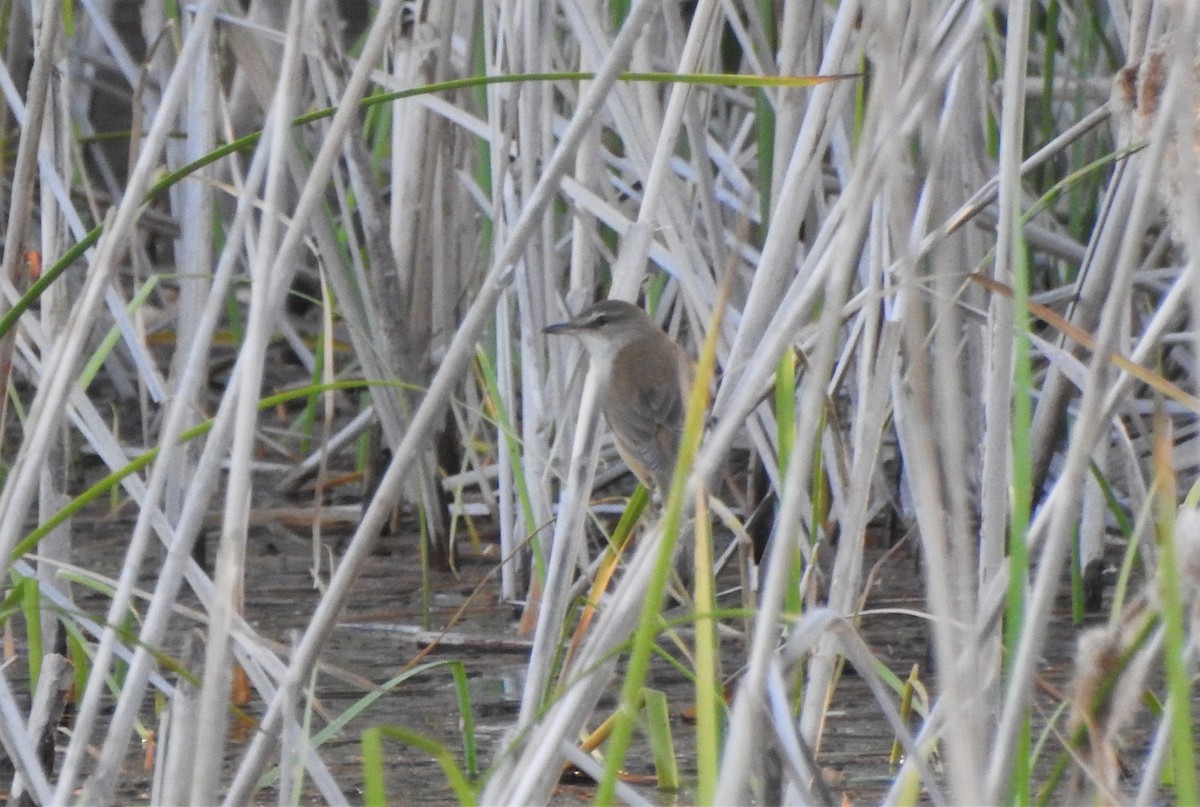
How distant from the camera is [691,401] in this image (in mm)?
1449

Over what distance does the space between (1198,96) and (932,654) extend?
1.46 metres

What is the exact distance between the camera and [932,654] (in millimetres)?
3047

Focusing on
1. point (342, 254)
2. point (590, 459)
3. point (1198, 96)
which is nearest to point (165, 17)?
point (342, 254)

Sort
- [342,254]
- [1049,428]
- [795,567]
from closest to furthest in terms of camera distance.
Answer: [795,567] < [1049,428] < [342,254]

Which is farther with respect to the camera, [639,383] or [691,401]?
[639,383]

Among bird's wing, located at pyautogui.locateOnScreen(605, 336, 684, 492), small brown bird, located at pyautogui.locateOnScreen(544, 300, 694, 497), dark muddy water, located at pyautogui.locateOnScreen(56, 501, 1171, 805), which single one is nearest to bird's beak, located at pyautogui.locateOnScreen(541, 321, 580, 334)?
small brown bird, located at pyautogui.locateOnScreen(544, 300, 694, 497)

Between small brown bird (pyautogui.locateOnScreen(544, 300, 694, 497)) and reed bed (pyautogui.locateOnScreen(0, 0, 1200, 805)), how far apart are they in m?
0.18

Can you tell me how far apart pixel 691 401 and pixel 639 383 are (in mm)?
2454

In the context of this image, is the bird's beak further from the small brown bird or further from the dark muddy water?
the dark muddy water

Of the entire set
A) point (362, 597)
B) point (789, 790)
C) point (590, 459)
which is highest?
point (590, 459)

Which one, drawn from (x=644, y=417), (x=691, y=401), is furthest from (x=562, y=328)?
(x=691, y=401)

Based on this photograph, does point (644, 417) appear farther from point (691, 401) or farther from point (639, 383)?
point (691, 401)

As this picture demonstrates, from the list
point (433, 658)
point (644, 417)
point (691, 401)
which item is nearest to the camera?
point (691, 401)

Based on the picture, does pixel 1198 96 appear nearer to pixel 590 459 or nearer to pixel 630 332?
pixel 590 459
